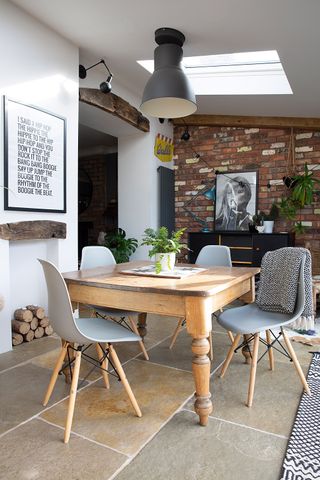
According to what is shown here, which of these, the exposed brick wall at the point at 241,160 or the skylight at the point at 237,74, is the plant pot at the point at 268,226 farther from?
the skylight at the point at 237,74

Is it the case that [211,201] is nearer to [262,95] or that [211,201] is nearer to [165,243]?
[262,95]

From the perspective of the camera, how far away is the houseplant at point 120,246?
17.0 feet

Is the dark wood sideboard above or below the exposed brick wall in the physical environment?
below

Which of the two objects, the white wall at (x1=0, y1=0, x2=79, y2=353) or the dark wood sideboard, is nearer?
the white wall at (x1=0, y1=0, x2=79, y2=353)

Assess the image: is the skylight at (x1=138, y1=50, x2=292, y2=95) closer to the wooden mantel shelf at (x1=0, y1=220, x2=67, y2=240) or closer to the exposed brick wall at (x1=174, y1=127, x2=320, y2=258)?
the exposed brick wall at (x1=174, y1=127, x2=320, y2=258)

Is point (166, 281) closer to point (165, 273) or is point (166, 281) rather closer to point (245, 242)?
point (165, 273)

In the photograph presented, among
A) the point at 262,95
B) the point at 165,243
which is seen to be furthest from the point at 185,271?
the point at 262,95

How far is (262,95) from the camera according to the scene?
4.45 meters

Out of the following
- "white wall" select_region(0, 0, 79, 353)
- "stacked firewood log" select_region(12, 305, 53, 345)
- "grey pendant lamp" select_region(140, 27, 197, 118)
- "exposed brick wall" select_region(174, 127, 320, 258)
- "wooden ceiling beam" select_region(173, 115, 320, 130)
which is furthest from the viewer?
"exposed brick wall" select_region(174, 127, 320, 258)

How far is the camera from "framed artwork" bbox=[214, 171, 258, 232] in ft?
18.3

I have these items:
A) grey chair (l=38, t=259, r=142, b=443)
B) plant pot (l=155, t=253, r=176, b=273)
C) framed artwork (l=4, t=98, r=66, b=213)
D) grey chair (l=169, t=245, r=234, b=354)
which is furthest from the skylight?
grey chair (l=38, t=259, r=142, b=443)

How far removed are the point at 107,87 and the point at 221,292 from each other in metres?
2.69

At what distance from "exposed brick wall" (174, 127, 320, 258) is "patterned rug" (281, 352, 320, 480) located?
362 centimetres

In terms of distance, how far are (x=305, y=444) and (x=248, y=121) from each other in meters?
4.73
